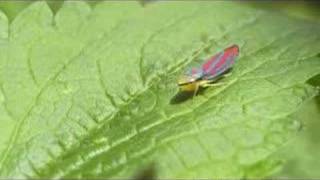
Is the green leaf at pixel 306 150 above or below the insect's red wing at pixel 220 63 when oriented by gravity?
below

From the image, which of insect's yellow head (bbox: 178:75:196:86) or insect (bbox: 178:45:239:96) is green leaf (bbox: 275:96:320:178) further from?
insect's yellow head (bbox: 178:75:196:86)

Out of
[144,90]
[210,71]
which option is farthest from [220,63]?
[144,90]

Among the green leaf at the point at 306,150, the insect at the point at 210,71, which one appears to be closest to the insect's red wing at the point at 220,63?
the insect at the point at 210,71

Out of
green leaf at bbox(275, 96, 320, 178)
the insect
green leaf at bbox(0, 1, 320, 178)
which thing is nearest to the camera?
green leaf at bbox(0, 1, 320, 178)

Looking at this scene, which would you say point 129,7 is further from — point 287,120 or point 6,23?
point 287,120

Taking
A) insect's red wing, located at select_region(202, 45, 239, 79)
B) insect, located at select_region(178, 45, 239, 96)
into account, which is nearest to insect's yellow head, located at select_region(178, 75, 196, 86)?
insect, located at select_region(178, 45, 239, 96)

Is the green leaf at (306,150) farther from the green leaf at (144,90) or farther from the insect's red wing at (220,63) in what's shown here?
the insect's red wing at (220,63)

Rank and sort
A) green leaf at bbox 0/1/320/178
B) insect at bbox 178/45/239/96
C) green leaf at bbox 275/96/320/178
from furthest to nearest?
insect at bbox 178/45/239/96 → green leaf at bbox 275/96/320/178 → green leaf at bbox 0/1/320/178
